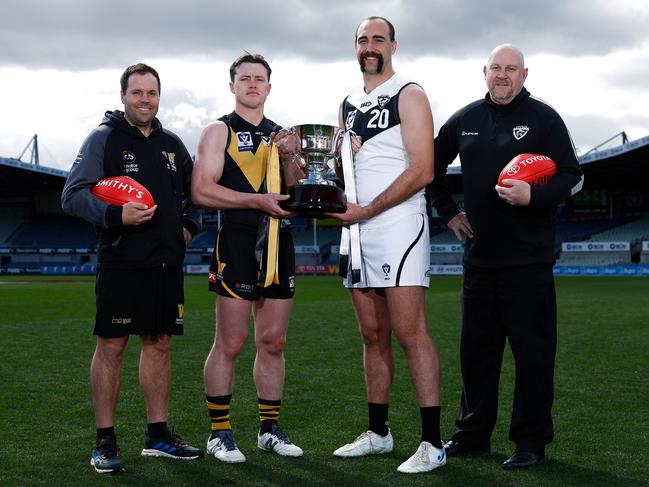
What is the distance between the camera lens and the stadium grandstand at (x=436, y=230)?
4141cm

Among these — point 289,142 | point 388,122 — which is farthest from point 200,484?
point 388,122

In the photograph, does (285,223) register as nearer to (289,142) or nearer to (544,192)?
(289,142)

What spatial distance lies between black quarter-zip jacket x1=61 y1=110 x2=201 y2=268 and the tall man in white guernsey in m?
1.05

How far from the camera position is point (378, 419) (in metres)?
4.60

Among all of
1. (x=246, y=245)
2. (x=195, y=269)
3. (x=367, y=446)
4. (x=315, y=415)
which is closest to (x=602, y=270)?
(x=195, y=269)

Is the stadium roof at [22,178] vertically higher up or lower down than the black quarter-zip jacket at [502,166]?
higher up

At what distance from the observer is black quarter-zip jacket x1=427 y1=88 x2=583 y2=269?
439cm

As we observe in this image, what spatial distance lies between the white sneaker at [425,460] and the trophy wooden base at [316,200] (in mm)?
1370

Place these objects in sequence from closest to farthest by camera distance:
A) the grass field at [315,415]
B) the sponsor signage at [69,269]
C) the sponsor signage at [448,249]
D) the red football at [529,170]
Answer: the grass field at [315,415] → the red football at [529,170] → the sponsor signage at [448,249] → the sponsor signage at [69,269]

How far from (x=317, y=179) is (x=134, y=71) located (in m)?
1.26

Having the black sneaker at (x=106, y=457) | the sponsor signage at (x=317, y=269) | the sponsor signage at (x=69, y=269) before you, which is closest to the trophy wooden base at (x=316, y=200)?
the black sneaker at (x=106, y=457)

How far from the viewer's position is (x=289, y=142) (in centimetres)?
447

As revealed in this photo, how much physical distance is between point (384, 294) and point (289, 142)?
104 centimetres

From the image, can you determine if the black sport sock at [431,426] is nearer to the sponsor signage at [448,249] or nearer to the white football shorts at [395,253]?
the white football shorts at [395,253]
